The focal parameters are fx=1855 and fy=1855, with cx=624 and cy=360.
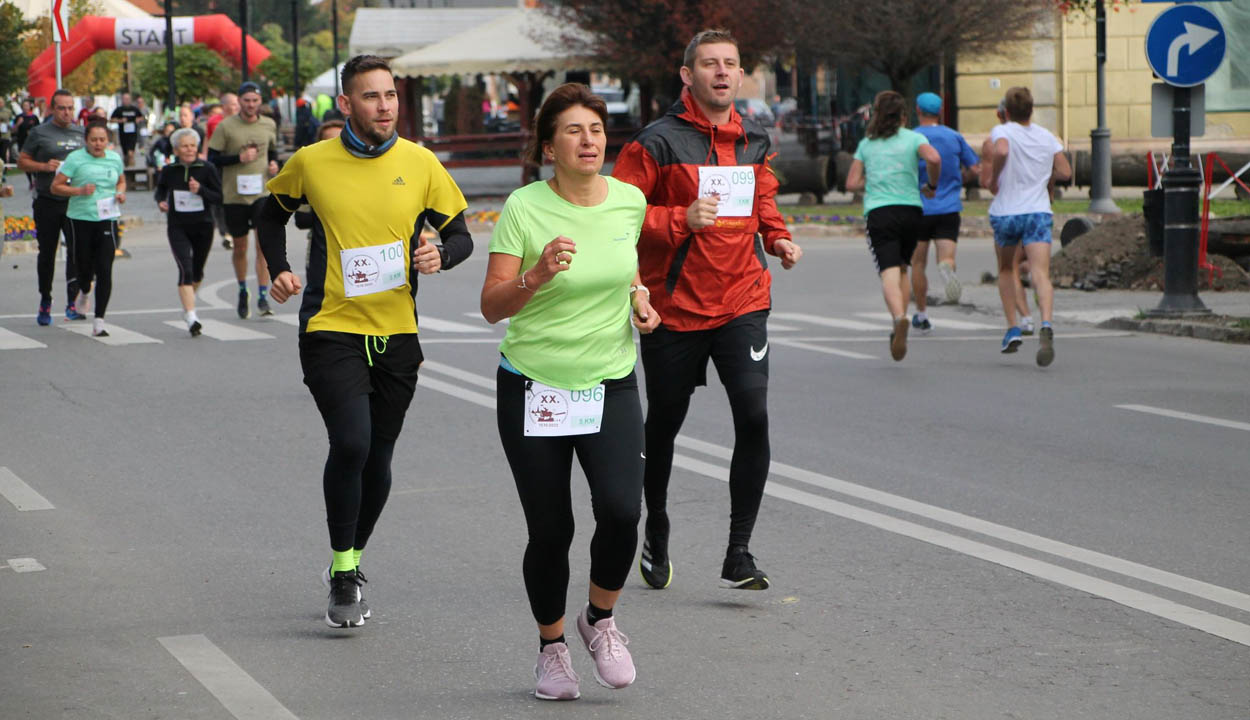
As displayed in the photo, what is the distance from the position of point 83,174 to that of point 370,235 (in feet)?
32.1

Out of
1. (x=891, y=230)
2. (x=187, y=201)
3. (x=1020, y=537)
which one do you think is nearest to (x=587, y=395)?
(x=1020, y=537)

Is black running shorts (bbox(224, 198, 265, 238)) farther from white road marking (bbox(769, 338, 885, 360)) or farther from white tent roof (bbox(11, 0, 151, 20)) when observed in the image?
white tent roof (bbox(11, 0, 151, 20))

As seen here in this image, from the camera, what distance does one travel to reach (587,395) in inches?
199

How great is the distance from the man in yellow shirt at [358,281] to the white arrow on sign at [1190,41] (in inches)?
408

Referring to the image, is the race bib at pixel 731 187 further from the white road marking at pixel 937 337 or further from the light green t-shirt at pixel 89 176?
the light green t-shirt at pixel 89 176

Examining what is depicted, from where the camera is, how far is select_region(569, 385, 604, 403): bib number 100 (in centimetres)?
503

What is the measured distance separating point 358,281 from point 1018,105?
7777mm

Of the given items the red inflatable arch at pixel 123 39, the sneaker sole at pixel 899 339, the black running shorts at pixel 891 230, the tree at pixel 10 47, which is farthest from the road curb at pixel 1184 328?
the red inflatable arch at pixel 123 39

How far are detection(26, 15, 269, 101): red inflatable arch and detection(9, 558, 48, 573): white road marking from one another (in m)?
44.0

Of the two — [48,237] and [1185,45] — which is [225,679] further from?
[1185,45]

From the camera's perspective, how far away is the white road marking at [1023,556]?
5988 millimetres

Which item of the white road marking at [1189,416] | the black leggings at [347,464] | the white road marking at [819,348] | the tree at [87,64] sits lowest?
the white road marking at [1189,416]

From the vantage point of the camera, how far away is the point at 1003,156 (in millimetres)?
12828

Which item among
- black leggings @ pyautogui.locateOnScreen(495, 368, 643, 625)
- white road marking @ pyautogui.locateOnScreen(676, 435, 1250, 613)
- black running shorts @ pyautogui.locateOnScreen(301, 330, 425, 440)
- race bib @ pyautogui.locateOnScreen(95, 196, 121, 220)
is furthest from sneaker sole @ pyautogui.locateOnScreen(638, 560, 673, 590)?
race bib @ pyautogui.locateOnScreen(95, 196, 121, 220)
